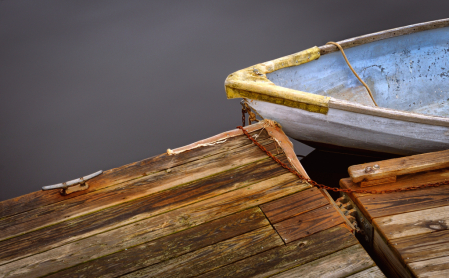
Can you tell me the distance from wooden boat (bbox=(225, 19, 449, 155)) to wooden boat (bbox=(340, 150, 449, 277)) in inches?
11.9

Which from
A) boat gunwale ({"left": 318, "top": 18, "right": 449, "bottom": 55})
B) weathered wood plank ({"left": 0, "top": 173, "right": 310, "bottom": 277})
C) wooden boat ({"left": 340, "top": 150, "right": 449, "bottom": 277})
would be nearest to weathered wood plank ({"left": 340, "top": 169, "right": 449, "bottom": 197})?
wooden boat ({"left": 340, "top": 150, "right": 449, "bottom": 277})

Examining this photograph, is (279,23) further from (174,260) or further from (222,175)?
(174,260)

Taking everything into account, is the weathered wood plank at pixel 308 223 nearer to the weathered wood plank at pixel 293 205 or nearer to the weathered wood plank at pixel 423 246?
the weathered wood plank at pixel 293 205

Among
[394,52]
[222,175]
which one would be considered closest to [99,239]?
[222,175]

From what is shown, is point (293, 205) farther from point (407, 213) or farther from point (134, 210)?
point (134, 210)

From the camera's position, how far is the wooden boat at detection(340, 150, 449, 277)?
2094 millimetres

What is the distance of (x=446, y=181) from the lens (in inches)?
100.0

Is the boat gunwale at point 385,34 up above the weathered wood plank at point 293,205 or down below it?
above

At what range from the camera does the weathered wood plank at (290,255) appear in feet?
6.99

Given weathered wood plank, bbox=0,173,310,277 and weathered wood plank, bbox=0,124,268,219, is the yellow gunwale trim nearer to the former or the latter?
weathered wood plank, bbox=0,124,268,219

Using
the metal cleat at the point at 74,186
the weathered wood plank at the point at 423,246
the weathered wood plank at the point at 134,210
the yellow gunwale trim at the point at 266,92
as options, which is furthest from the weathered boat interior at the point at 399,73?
the metal cleat at the point at 74,186

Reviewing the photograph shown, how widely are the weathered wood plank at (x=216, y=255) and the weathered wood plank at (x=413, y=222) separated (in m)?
0.65

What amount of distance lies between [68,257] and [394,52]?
3745 millimetres

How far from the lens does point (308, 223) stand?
2.37m
